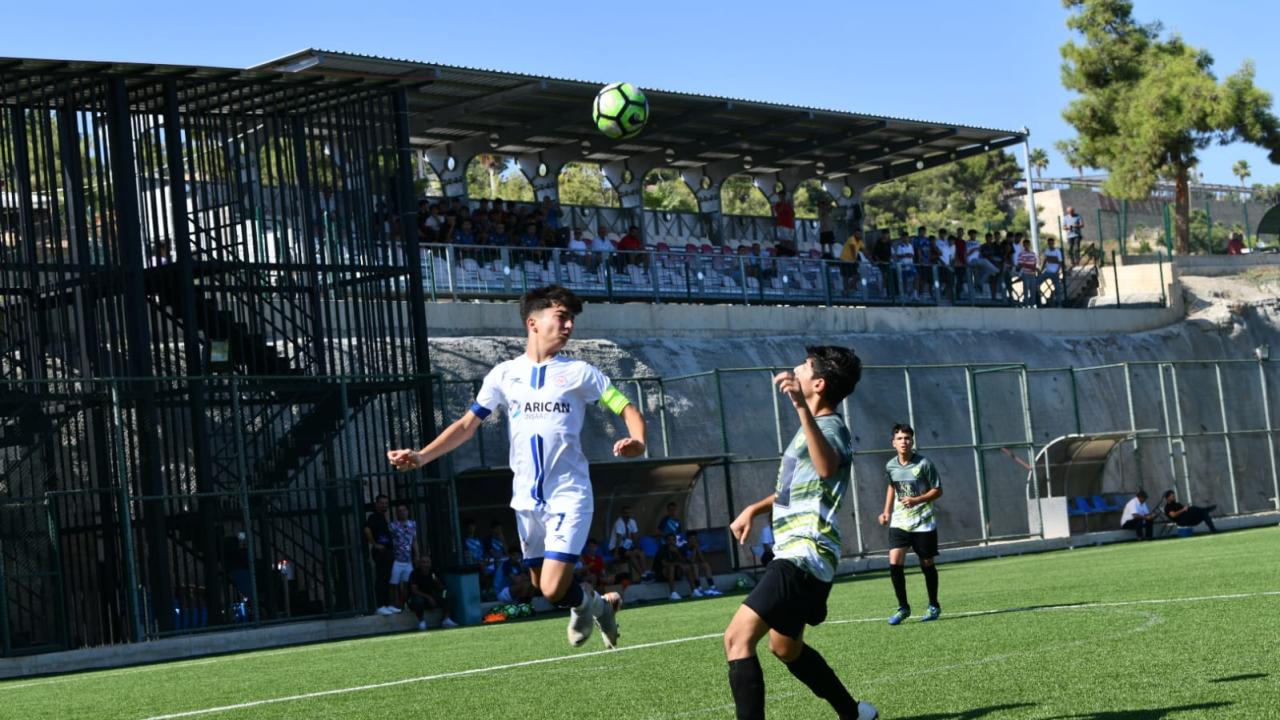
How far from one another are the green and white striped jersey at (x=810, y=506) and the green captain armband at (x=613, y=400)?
1.53 meters

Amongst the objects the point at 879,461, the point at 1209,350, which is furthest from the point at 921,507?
the point at 1209,350

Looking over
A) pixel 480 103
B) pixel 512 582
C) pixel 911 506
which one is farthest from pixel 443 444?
pixel 480 103

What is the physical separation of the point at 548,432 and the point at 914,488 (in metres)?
6.59

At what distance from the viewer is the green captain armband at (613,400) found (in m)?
9.12

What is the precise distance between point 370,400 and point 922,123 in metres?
19.0

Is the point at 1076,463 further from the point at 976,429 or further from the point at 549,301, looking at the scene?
the point at 549,301

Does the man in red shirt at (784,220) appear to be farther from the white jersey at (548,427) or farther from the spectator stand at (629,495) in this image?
the white jersey at (548,427)

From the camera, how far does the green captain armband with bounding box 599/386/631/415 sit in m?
9.12

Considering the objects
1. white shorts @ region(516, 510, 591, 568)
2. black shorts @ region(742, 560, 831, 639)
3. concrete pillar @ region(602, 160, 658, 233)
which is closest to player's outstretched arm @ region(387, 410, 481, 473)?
white shorts @ region(516, 510, 591, 568)

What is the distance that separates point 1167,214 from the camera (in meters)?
48.7

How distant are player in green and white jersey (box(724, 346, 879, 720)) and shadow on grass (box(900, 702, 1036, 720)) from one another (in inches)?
26.1

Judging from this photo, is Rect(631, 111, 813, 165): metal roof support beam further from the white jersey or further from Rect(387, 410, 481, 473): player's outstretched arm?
Rect(387, 410, 481, 473): player's outstretched arm

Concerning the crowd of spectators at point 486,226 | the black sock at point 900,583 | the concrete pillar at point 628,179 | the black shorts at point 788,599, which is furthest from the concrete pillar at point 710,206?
the black shorts at point 788,599

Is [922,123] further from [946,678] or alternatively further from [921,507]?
[946,678]
